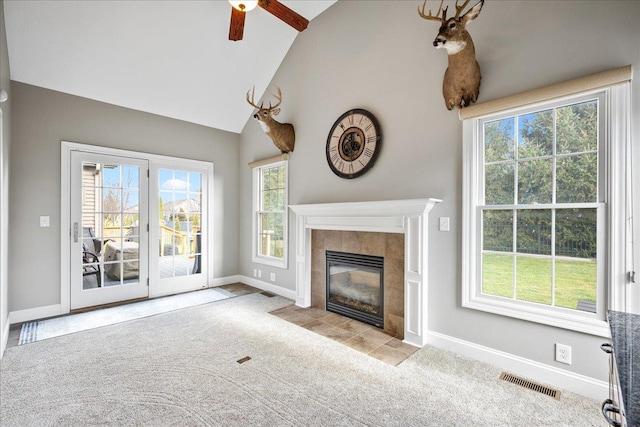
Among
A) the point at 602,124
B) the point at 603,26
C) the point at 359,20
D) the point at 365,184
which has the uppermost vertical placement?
the point at 359,20

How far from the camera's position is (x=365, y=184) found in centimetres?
336

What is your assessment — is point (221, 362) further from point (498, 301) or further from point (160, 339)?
point (498, 301)

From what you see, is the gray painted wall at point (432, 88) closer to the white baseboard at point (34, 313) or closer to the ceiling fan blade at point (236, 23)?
the ceiling fan blade at point (236, 23)

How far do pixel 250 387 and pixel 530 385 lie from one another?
2.06 m

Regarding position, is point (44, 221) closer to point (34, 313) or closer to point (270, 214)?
point (34, 313)

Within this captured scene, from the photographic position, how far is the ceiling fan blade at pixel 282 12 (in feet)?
9.38

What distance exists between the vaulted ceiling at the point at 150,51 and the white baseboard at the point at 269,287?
9.24 ft

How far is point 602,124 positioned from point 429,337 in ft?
7.07

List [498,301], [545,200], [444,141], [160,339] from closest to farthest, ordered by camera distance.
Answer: [545,200]
[498,301]
[444,141]
[160,339]

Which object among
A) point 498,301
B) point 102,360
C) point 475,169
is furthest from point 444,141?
point 102,360

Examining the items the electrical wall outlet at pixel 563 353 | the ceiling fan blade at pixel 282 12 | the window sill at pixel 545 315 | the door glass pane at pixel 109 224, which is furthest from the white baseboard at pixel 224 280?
the electrical wall outlet at pixel 563 353

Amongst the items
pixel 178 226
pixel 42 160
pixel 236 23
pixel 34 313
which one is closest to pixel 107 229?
pixel 178 226

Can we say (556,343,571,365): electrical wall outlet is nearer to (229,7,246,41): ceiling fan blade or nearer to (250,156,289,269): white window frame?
(250,156,289,269): white window frame

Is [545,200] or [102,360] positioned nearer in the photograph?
[545,200]
